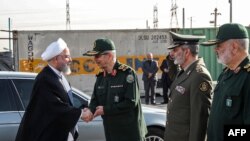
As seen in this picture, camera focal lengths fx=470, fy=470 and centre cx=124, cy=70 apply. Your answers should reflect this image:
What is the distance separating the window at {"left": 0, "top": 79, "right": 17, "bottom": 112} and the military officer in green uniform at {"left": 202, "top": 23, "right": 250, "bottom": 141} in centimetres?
341

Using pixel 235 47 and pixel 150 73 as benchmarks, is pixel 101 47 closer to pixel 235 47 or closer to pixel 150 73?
pixel 235 47

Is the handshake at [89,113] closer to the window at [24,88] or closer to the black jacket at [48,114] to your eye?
the black jacket at [48,114]

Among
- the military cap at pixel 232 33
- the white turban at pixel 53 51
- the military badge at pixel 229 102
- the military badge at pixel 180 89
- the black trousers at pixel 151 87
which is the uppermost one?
the military cap at pixel 232 33

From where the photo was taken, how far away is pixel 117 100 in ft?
15.1

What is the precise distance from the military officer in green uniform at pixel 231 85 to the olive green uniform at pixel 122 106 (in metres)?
1.17

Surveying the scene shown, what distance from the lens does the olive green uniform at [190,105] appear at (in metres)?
3.82

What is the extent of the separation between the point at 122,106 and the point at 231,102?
1.45 meters

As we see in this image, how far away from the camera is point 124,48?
18156 mm

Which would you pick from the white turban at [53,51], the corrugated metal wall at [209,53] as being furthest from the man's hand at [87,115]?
the corrugated metal wall at [209,53]

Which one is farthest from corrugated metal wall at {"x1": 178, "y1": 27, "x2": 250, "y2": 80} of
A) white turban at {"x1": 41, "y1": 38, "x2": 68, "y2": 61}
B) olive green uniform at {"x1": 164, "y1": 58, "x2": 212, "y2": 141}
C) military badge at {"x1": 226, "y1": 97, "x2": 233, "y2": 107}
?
military badge at {"x1": 226, "y1": 97, "x2": 233, "y2": 107}

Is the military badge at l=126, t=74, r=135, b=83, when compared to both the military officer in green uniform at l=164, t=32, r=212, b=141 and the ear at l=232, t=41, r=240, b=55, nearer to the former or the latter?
the military officer in green uniform at l=164, t=32, r=212, b=141

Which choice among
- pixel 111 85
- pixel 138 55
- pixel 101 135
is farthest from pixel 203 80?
pixel 138 55

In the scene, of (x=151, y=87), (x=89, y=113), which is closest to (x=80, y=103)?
(x=89, y=113)

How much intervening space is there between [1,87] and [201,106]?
335 centimetres
